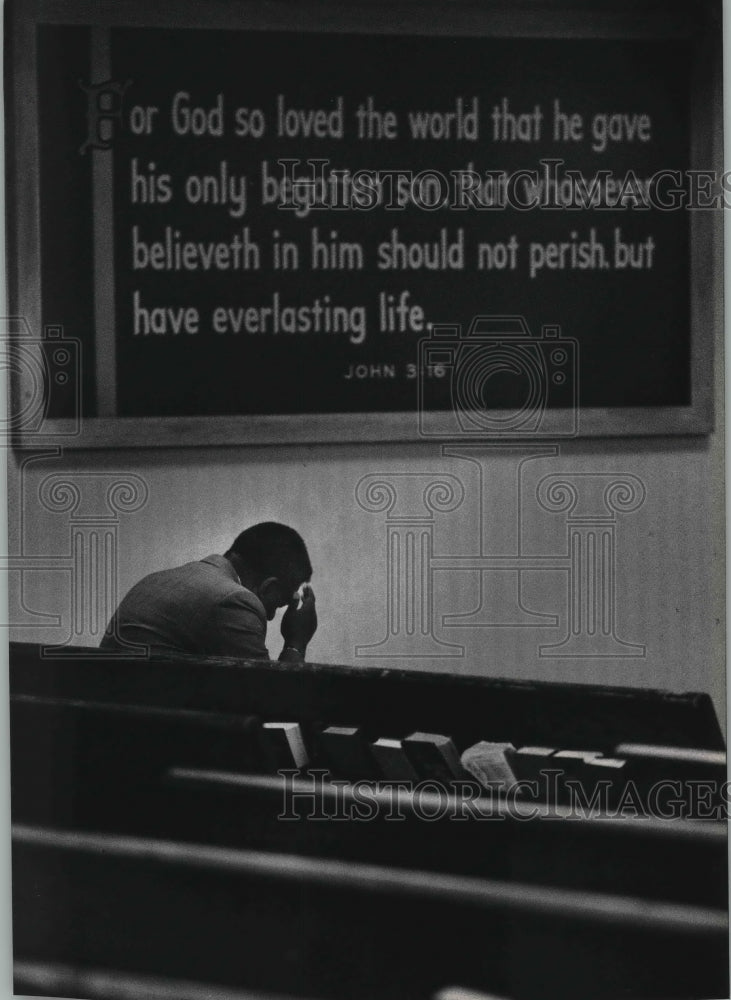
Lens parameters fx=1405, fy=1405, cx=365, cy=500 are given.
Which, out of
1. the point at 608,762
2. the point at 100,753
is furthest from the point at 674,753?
the point at 100,753

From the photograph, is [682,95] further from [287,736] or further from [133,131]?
[287,736]

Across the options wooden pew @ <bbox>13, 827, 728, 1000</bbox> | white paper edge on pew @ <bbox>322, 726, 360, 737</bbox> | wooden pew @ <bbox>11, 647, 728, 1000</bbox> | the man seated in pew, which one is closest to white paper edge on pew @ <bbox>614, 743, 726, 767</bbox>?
wooden pew @ <bbox>11, 647, 728, 1000</bbox>

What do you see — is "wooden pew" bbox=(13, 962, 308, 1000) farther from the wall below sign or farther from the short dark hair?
the short dark hair

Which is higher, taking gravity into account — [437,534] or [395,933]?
[437,534]

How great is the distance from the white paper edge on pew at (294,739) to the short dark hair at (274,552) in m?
0.23

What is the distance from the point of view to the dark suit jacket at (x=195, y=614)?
2262mm

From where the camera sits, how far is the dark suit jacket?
2262 mm

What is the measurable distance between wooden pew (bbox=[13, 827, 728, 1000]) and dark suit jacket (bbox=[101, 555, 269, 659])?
1.08ft

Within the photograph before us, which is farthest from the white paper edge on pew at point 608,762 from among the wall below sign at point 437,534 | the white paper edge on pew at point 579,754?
the wall below sign at point 437,534

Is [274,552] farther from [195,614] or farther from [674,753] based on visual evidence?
[674,753]

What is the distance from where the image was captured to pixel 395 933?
2.25m

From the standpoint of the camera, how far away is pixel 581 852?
2252mm

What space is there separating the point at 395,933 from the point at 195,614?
0.60 metres

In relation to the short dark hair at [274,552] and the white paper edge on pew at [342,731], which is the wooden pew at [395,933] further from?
the short dark hair at [274,552]
